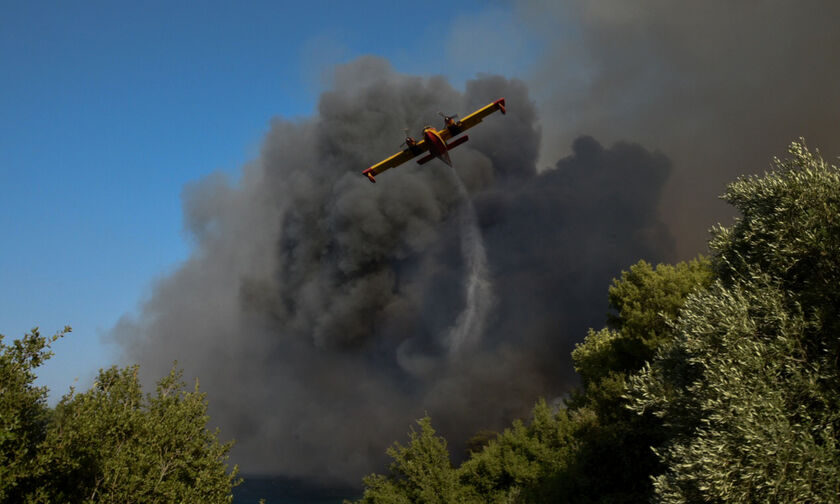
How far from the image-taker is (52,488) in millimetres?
17891

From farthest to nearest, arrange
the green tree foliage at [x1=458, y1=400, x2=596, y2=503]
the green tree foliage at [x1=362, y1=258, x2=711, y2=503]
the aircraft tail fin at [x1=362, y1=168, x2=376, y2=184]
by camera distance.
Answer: the aircraft tail fin at [x1=362, y1=168, x2=376, y2=184], the green tree foliage at [x1=458, y1=400, x2=596, y2=503], the green tree foliage at [x1=362, y1=258, x2=711, y2=503]

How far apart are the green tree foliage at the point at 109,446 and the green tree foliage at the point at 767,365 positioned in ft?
65.4

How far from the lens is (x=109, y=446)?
68.6 ft

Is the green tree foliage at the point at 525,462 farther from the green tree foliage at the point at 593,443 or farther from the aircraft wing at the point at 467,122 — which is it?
the aircraft wing at the point at 467,122

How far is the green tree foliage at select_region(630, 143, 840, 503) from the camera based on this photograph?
15.4 meters

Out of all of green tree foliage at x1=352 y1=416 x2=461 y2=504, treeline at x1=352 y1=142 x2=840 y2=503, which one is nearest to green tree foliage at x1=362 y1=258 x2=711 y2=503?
green tree foliage at x1=352 y1=416 x2=461 y2=504

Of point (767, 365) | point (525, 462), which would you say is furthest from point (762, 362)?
point (525, 462)

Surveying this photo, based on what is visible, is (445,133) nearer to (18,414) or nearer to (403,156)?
(403,156)

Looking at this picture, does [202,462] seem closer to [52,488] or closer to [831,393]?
[52,488]

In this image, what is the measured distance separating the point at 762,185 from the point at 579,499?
2618 centimetres

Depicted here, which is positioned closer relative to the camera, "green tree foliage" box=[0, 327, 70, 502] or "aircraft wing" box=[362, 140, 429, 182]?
"green tree foliage" box=[0, 327, 70, 502]

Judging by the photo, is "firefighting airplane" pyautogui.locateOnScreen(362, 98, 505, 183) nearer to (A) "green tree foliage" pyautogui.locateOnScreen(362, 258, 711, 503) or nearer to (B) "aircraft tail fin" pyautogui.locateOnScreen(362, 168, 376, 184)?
(B) "aircraft tail fin" pyautogui.locateOnScreen(362, 168, 376, 184)

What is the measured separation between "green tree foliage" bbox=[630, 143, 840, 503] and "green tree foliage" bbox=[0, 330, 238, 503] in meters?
19.9

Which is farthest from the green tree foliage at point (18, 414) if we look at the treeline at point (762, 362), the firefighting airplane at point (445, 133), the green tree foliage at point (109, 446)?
the firefighting airplane at point (445, 133)
